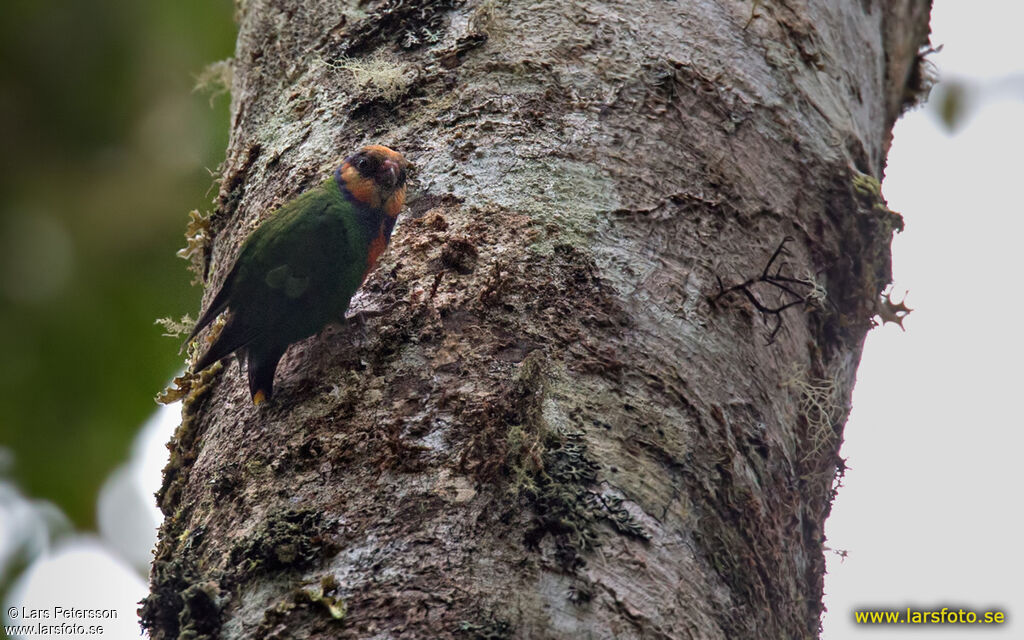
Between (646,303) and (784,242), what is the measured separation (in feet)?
1.63

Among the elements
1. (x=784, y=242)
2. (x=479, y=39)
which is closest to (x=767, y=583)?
(x=784, y=242)

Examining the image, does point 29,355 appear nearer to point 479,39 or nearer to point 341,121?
point 341,121

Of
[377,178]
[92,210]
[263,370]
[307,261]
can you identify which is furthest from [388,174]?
[92,210]

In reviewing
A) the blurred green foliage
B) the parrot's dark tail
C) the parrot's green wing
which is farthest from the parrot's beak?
the blurred green foliage

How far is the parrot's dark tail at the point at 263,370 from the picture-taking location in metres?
2.08

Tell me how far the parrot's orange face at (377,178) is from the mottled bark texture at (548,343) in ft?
0.22

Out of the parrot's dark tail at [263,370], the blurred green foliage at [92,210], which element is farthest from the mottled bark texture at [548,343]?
the blurred green foliage at [92,210]

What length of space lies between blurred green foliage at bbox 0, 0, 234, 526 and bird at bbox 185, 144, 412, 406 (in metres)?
1.72

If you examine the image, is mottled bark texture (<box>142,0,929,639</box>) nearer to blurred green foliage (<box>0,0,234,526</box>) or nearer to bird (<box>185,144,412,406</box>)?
bird (<box>185,144,412,406</box>)

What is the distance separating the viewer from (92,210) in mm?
4273

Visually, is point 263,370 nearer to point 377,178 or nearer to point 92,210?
point 377,178

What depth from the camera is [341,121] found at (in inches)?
99.5

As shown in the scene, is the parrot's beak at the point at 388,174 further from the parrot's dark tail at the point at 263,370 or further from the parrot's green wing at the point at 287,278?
the parrot's dark tail at the point at 263,370

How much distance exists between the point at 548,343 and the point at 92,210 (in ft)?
10.0
